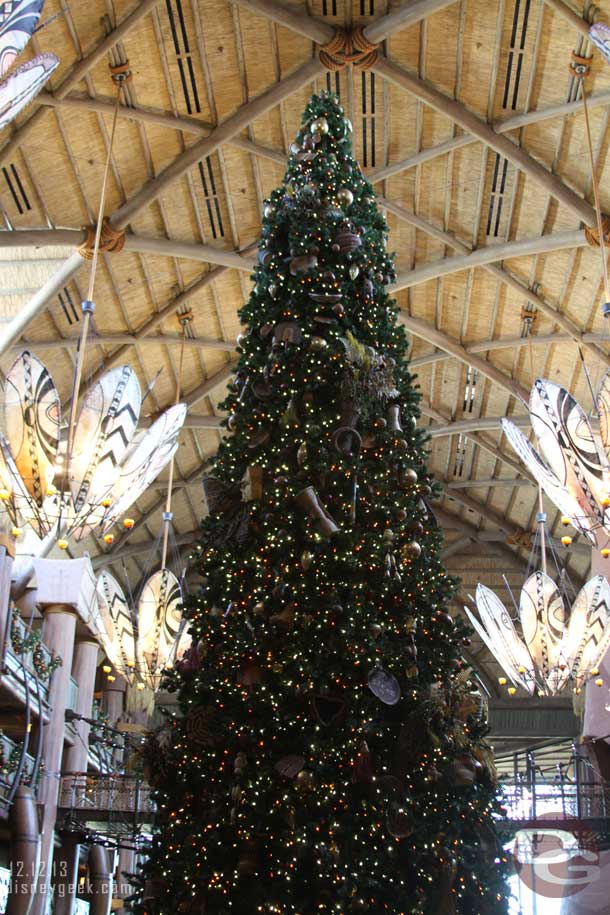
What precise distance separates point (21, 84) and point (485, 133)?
1196cm

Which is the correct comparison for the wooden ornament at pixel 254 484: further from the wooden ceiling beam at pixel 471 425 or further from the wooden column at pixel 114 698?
the wooden column at pixel 114 698

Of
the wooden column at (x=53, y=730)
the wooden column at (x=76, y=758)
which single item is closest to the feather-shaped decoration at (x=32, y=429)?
the wooden column at (x=53, y=730)

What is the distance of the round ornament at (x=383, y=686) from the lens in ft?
22.5

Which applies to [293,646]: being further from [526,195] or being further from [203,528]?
[526,195]

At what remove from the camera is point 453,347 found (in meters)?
24.7

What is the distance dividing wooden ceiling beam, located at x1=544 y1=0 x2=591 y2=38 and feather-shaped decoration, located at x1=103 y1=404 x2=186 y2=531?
8.45 meters

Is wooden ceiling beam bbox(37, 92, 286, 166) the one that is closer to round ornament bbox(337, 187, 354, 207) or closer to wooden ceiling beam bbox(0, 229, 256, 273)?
wooden ceiling beam bbox(0, 229, 256, 273)

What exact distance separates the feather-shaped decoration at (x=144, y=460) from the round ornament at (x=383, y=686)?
5.17 meters

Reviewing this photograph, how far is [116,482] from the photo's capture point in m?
11.4

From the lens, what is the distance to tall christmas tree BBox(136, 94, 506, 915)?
658 centimetres

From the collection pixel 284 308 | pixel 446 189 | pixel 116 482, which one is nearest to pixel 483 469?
pixel 446 189

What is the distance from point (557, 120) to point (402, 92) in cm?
294

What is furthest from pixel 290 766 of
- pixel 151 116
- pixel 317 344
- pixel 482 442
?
pixel 482 442

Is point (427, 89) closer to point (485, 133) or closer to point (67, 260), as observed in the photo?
point (485, 133)
